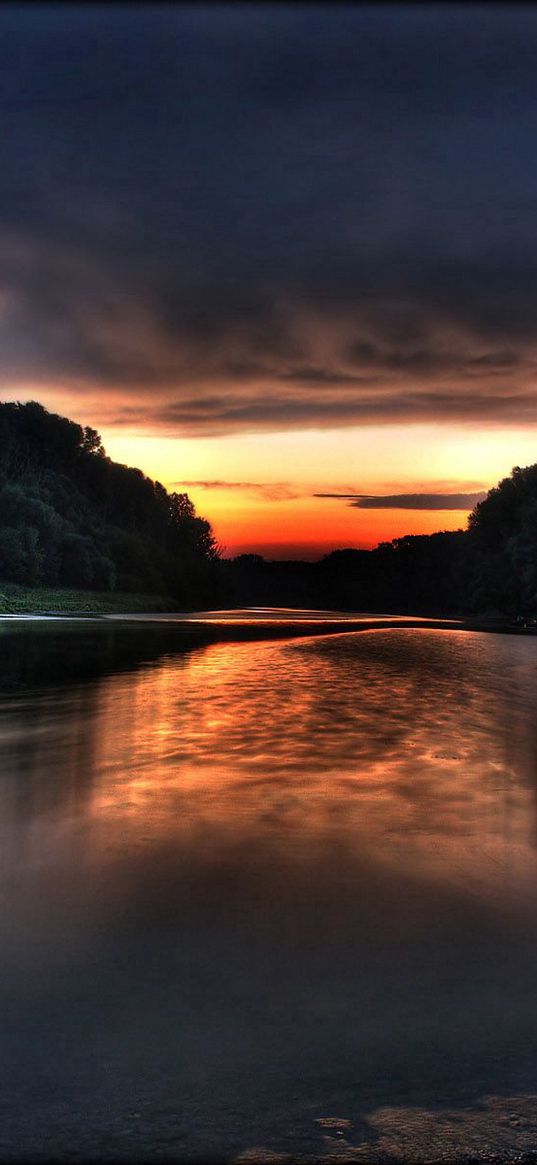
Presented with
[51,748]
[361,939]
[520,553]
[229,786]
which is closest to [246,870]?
[361,939]

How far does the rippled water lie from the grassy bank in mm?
57112

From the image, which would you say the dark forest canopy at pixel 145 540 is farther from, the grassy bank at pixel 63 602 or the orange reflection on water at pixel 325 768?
the orange reflection on water at pixel 325 768

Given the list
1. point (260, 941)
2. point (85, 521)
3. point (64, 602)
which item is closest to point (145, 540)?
point (85, 521)

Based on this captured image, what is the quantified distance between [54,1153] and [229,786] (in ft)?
22.7

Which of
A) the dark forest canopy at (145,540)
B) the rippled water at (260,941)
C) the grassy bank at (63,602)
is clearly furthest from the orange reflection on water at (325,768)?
the dark forest canopy at (145,540)

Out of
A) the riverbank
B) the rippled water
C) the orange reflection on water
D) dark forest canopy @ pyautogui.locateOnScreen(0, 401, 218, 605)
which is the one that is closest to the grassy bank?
the riverbank

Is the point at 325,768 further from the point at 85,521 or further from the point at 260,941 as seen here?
the point at 85,521

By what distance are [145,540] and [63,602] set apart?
6752cm

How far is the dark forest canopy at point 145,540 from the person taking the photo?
96.6 m

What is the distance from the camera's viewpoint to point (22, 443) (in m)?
145

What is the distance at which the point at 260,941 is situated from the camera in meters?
5.75

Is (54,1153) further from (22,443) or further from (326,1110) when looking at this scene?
(22,443)

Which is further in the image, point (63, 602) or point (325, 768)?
point (63, 602)

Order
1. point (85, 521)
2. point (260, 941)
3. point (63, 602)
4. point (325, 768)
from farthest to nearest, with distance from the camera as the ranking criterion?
point (85, 521)
point (63, 602)
point (325, 768)
point (260, 941)
